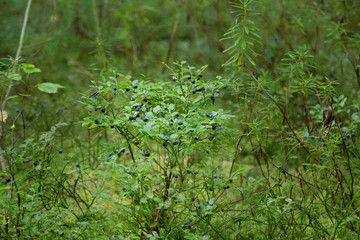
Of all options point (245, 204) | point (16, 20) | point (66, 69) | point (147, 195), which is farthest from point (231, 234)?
point (16, 20)

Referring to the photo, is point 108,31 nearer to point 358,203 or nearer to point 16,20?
point 16,20

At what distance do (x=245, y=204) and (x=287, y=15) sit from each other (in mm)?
2385

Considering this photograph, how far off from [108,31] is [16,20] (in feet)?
4.14

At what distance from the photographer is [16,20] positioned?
5.01 metres

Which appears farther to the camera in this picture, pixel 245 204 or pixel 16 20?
pixel 16 20

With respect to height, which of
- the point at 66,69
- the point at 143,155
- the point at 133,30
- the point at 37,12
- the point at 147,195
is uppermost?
the point at 37,12

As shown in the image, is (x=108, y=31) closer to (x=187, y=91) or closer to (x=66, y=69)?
(x=66, y=69)

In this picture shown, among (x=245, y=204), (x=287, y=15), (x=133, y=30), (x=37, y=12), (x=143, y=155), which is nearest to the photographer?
(x=143, y=155)

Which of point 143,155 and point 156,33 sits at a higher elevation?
point 156,33

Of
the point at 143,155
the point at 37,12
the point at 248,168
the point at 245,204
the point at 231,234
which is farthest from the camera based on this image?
the point at 37,12

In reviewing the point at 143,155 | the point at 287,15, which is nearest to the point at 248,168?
the point at 143,155

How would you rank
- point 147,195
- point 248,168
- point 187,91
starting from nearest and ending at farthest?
point 147,195 → point 187,91 → point 248,168

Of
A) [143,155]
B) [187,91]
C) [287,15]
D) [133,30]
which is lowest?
[143,155]

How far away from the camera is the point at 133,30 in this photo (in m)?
4.83
